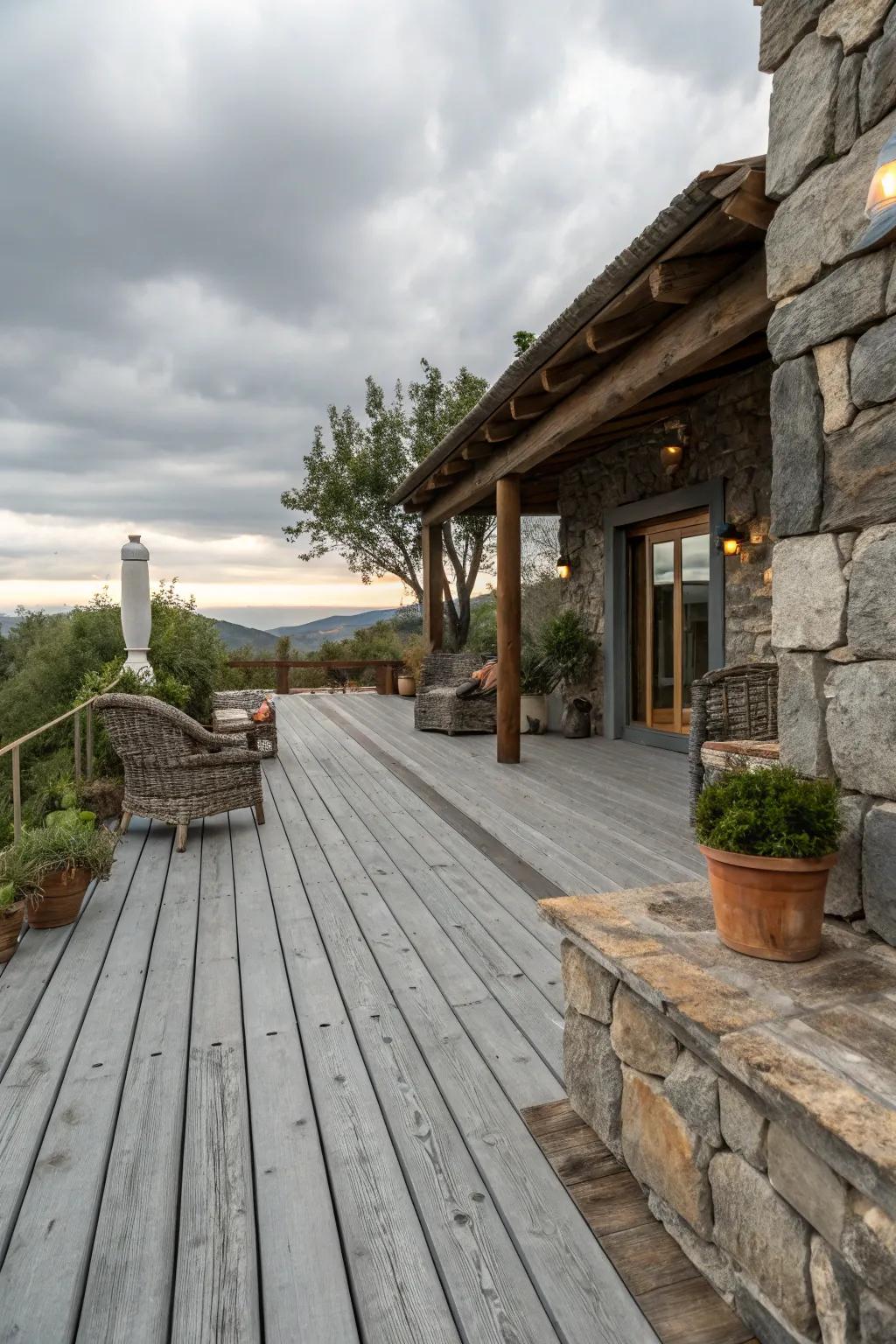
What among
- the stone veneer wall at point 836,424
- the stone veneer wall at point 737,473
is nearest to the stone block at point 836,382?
the stone veneer wall at point 836,424

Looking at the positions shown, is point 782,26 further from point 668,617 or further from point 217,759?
point 668,617

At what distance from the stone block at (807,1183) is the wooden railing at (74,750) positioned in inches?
109

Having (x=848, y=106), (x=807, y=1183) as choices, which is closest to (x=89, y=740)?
(x=807, y=1183)

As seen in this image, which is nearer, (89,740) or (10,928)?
(10,928)

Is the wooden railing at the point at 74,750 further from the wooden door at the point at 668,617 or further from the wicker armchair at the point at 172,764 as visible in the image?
the wooden door at the point at 668,617

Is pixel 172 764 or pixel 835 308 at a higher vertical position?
pixel 835 308

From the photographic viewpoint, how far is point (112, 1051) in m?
2.06

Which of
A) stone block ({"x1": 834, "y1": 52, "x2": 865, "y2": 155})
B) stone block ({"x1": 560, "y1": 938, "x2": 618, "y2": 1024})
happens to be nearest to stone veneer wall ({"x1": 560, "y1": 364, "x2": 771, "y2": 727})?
stone block ({"x1": 834, "y1": 52, "x2": 865, "y2": 155})

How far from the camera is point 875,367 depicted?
157cm

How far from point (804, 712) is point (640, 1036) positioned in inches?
33.2

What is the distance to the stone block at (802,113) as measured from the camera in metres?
1.73

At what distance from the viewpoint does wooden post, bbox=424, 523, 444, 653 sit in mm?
9766

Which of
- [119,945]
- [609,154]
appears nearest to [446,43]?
[609,154]

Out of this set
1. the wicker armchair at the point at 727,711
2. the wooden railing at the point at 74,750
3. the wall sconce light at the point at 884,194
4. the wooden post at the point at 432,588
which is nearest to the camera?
the wall sconce light at the point at 884,194
